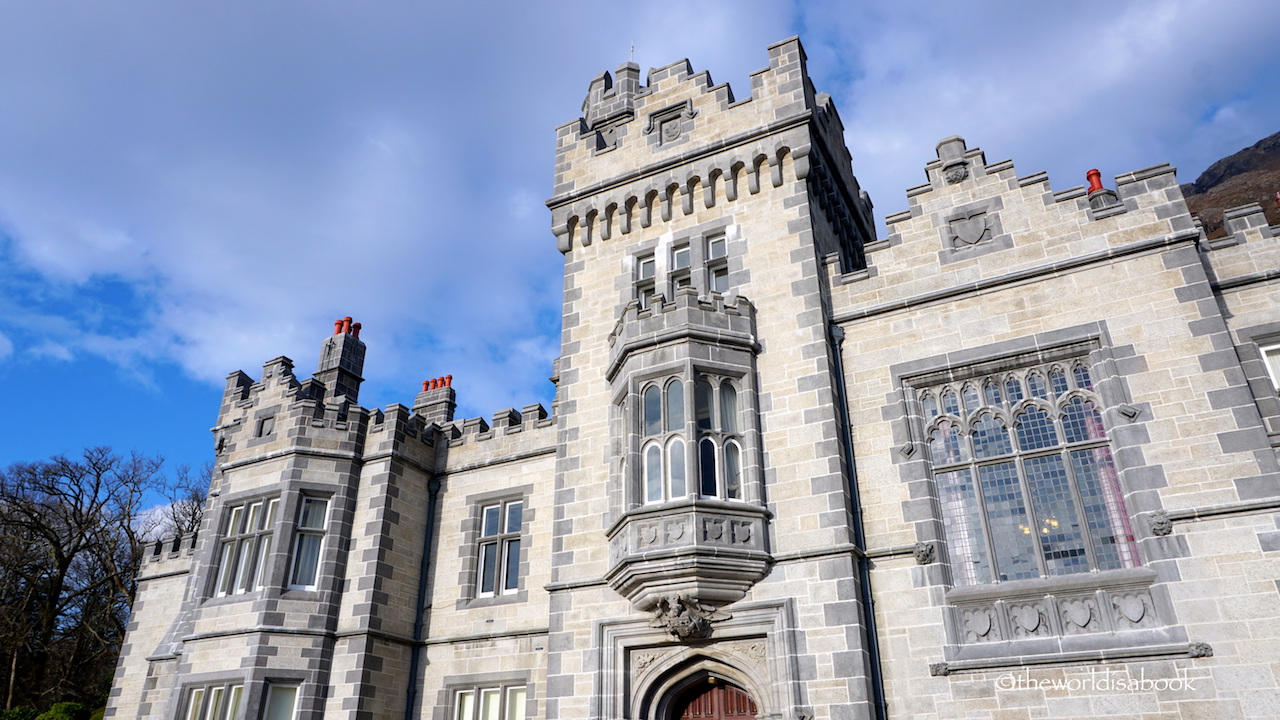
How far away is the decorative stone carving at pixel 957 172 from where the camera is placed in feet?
44.8

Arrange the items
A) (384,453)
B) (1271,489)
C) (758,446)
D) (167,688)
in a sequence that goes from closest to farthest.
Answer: (1271,489), (758,446), (384,453), (167,688)

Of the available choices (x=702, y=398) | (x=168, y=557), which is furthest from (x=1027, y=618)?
(x=168, y=557)

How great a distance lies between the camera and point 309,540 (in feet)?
52.0

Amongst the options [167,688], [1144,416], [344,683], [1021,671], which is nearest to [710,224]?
[1144,416]

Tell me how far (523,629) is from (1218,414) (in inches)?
450

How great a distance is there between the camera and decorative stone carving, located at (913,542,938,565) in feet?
36.5

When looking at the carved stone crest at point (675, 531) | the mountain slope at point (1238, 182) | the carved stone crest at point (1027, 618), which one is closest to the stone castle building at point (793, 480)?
the carved stone crest at point (1027, 618)

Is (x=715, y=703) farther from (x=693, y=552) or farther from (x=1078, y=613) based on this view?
(x=1078, y=613)

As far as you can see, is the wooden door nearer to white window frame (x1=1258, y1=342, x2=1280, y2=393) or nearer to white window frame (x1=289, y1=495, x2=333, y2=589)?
white window frame (x1=289, y1=495, x2=333, y2=589)

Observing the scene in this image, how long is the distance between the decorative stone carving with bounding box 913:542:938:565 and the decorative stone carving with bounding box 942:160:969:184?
20.7 feet

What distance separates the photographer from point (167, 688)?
1747 cm

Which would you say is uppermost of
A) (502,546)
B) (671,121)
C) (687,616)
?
(671,121)

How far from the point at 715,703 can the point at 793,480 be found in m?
3.50

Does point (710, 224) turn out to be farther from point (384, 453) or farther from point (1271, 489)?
point (1271, 489)
